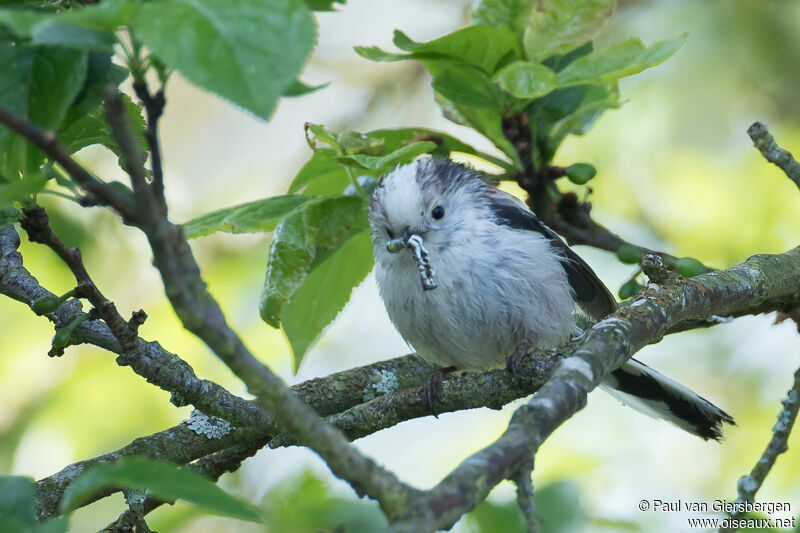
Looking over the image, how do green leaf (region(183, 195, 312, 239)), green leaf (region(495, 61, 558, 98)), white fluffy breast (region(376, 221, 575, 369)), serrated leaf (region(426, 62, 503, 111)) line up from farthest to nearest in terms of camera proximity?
1. white fluffy breast (region(376, 221, 575, 369))
2. serrated leaf (region(426, 62, 503, 111))
3. green leaf (region(495, 61, 558, 98))
4. green leaf (region(183, 195, 312, 239))

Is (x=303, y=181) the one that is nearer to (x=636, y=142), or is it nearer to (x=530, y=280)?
(x=530, y=280)

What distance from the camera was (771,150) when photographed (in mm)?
2717

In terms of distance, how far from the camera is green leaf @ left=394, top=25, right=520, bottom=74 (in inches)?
107

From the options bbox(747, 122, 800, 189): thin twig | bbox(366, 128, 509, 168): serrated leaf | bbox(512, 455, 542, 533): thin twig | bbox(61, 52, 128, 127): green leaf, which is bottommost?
bbox(512, 455, 542, 533): thin twig

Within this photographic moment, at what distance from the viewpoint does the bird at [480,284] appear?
3098mm

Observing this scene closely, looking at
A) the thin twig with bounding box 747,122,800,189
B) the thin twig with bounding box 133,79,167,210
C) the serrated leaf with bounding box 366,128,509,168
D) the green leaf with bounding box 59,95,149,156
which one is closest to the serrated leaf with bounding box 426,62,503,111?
the serrated leaf with bounding box 366,128,509,168

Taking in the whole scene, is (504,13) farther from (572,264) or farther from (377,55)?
(572,264)

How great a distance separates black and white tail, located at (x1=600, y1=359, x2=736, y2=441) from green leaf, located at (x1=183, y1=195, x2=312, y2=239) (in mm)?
1561

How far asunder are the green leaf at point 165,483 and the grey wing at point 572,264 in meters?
2.31

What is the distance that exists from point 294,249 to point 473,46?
36.7 inches

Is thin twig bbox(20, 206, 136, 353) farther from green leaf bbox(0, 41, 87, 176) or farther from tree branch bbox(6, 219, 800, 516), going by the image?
green leaf bbox(0, 41, 87, 176)

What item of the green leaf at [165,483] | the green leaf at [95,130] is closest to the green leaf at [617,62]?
the green leaf at [95,130]

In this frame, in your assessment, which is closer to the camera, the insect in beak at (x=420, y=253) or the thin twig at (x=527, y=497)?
the thin twig at (x=527, y=497)

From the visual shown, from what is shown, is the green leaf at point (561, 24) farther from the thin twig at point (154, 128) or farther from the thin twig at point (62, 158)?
the thin twig at point (62, 158)
